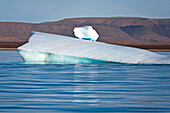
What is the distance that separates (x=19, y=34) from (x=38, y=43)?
164100 millimetres

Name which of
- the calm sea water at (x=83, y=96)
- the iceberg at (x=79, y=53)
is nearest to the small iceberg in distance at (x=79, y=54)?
the iceberg at (x=79, y=53)

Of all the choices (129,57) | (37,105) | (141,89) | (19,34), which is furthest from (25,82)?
(19,34)

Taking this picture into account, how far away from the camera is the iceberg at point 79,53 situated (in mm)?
19062

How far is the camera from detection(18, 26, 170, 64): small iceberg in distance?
1906 cm

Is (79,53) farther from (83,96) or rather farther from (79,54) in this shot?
(83,96)

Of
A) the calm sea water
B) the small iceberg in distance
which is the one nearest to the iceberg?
the small iceberg in distance

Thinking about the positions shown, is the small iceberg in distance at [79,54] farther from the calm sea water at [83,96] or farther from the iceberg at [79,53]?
the calm sea water at [83,96]

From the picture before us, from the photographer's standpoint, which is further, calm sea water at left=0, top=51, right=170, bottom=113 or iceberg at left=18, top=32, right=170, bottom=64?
iceberg at left=18, top=32, right=170, bottom=64

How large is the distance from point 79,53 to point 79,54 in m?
0.10

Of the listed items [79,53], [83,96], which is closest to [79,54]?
[79,53]

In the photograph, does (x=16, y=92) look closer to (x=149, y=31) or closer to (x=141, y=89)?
(x=141, y=89)

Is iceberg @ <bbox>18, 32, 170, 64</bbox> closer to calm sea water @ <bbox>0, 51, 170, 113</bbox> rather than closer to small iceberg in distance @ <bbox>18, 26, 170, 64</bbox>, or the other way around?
small iceberg in distance @ <bbox>18, 26, 170, 64</bbox>

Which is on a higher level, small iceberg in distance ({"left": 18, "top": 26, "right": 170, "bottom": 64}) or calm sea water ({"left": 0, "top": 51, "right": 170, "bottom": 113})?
small iceberg in distance ({"left": 18, "top": 26, "right": 170, "bottom": 64})

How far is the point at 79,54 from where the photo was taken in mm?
19469
